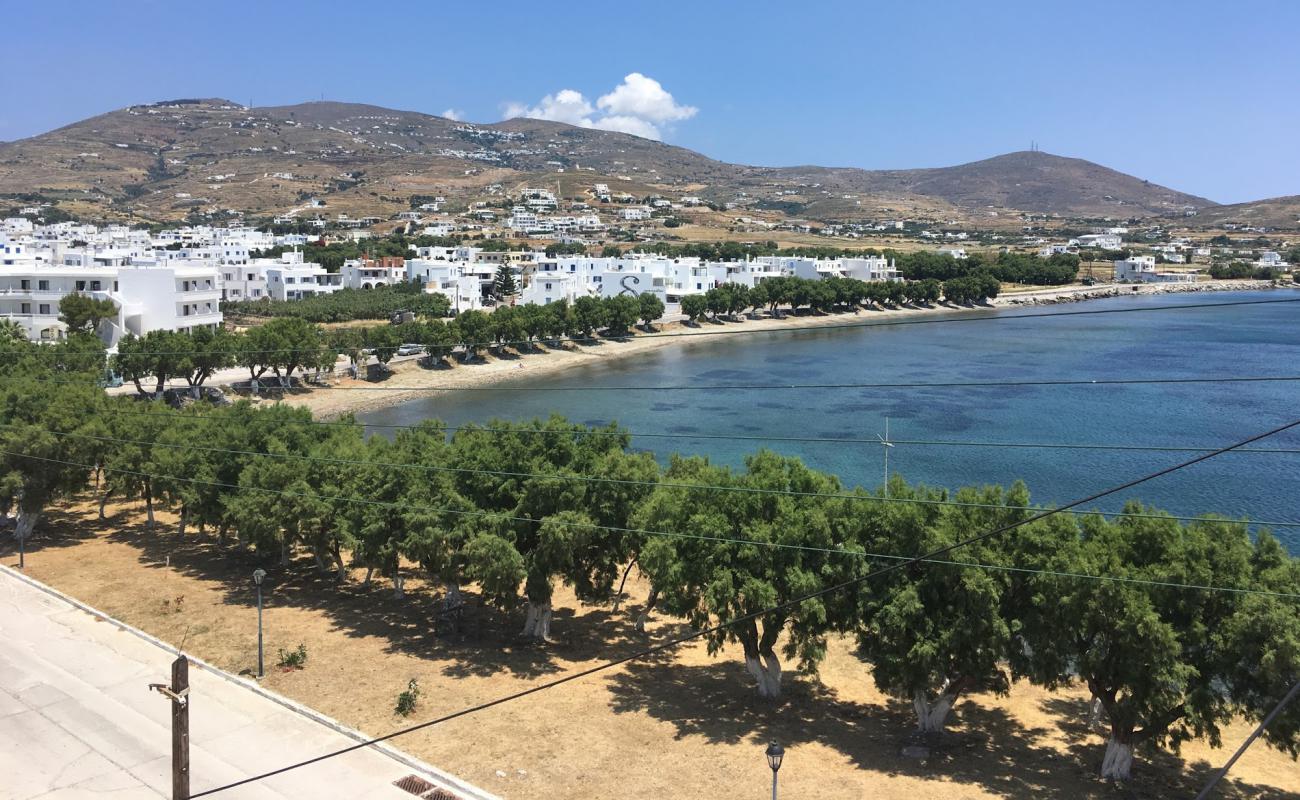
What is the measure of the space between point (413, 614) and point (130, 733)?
13.8 feet

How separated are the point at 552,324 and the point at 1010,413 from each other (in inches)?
900

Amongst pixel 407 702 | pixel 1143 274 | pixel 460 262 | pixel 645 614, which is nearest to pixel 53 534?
pixel 407 702

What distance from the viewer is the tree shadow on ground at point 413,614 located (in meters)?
11.2

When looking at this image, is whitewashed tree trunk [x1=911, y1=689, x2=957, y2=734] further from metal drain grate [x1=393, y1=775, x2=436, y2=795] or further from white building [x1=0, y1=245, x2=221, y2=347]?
white building [x1=0, y1=245, x2=221, y2=347]

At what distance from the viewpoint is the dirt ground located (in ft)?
27.1

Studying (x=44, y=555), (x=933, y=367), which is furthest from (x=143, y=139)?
(x=44, y=555)

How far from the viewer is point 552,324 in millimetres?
46656

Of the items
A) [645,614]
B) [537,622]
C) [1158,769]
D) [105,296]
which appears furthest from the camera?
[105,296]

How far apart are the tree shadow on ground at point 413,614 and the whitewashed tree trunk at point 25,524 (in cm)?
64

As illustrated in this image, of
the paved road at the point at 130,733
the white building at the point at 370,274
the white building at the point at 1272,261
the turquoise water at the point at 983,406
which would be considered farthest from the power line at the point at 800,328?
the white building at the point at 1272,261

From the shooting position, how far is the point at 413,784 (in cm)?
773

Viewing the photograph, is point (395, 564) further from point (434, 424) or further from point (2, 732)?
point (2, 732)

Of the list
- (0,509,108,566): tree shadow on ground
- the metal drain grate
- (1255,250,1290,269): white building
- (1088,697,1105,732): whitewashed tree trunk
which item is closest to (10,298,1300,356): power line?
(1088,697,1105,732): whitewashed tree trunk

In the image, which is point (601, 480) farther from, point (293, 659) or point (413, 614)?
Result: point (293, 659)
